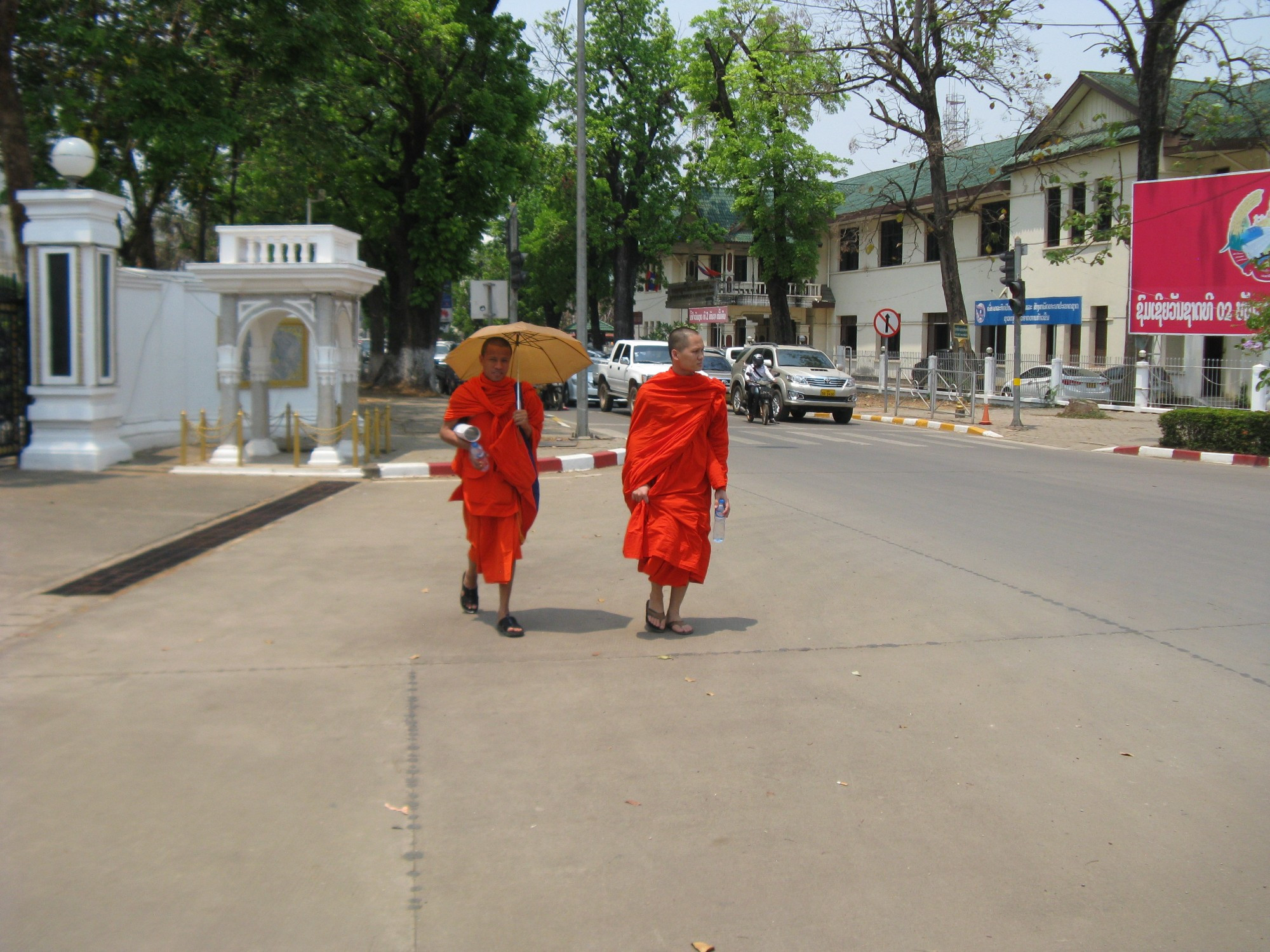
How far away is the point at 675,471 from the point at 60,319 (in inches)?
390

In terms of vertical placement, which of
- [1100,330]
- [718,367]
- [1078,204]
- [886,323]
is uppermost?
[1078,204]

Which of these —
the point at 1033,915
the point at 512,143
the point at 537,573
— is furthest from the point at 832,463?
the point at 512,143

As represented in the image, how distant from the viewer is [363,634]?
6359 millimetres

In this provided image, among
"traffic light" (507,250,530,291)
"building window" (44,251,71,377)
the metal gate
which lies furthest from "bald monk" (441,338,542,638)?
"traffic light" (507,250,530,291)

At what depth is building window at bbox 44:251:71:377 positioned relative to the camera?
13078mm

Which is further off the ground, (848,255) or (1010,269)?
(848,255)

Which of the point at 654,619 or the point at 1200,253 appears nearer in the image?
the point at 654,619

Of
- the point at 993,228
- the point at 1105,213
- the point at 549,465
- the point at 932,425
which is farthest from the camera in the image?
the point at 993,228

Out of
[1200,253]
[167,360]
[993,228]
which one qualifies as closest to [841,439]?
[1200,253]

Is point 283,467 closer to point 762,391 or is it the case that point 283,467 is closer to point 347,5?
point 347,5

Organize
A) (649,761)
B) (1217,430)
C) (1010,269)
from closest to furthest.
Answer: (649,761) < (1217,430) < (1010,269)

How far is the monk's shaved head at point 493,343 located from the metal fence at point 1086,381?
19897 mm

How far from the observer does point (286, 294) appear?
557 inches

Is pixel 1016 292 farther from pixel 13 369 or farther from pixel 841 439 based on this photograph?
pixel 13 369
